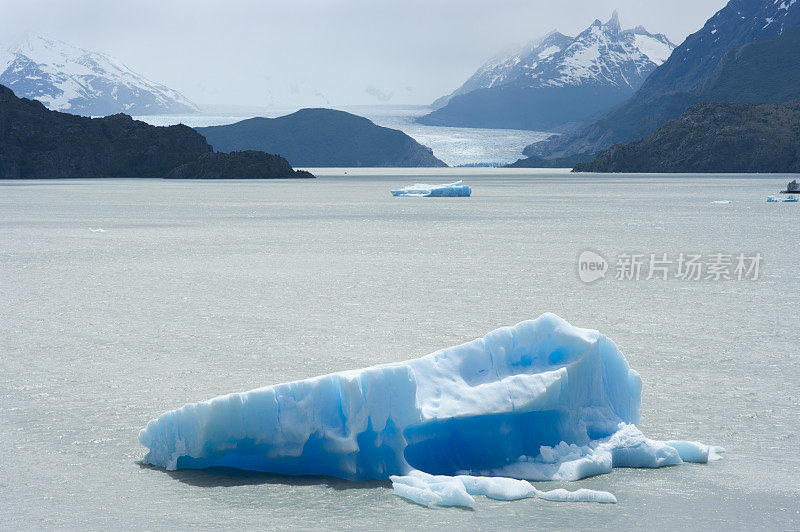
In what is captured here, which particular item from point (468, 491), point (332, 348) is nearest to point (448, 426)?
point (468, 491)

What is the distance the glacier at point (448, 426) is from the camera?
20.2ft

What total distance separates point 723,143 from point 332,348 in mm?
158394

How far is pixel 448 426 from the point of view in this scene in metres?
6.41

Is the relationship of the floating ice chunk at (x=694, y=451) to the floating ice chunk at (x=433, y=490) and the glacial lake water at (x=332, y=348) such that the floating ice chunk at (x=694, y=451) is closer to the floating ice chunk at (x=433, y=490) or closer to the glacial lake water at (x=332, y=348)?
the glacial lake water at (x=332, y=348)

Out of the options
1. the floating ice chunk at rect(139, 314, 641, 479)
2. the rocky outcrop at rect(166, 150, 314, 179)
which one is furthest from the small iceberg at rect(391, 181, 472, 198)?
the rocky outcrop at rect(166, 150, 314, 179)

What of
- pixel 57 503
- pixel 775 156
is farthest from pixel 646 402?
pixel 775 156

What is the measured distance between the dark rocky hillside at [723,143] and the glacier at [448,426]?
159032mm

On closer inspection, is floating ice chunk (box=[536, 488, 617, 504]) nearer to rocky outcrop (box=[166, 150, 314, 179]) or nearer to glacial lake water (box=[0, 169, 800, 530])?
glacial lake water (box=[0, 169, 800, 530])

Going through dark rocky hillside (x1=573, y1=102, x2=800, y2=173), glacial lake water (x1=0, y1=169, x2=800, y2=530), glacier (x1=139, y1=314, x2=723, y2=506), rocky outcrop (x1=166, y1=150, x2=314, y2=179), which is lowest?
glacial lake water (x1=0, y1=169, x2=800, y2=530)

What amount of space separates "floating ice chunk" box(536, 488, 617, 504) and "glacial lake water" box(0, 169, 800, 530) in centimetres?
13

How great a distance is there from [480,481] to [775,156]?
6351 inches

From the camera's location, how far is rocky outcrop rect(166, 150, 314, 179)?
12597cm

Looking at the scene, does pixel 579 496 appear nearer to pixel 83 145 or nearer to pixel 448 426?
pixel 448 426

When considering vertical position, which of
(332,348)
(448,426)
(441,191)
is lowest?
(332,348)
